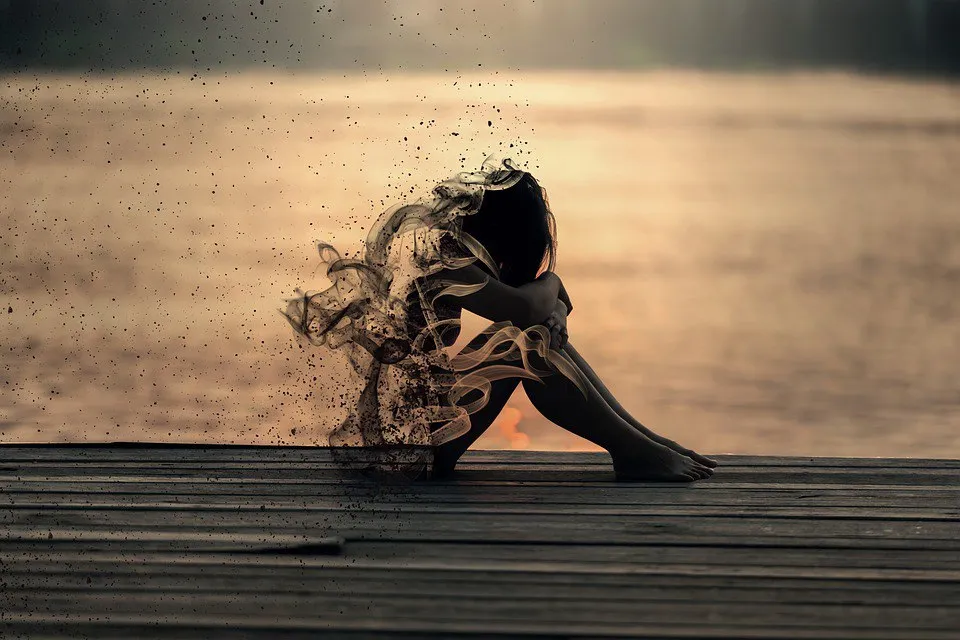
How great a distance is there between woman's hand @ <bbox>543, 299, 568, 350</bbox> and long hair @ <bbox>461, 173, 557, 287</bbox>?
0.38 feet

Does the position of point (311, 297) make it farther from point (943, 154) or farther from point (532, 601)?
point (943, 154)

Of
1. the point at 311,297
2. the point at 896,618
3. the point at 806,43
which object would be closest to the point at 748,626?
the point at 896,618

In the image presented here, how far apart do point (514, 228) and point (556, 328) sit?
0.28 m

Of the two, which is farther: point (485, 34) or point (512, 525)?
point (485, 34)

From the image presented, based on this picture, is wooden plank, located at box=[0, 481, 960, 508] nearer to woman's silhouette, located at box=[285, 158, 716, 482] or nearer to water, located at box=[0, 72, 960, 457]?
woman's silhouette, located at box=[285, 158, 716, 482]

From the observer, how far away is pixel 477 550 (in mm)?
2863

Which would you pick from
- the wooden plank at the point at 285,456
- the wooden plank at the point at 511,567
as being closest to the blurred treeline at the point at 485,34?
the wooden plank at the point at 285,456

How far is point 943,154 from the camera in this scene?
44.3 feet

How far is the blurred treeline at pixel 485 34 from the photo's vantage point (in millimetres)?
21344

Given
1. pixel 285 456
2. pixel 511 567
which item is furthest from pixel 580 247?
pixel 511 567

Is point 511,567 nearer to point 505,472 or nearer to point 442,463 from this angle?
point 442,463

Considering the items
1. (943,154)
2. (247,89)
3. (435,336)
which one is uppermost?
(435,336)

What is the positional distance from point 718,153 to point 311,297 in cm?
1137

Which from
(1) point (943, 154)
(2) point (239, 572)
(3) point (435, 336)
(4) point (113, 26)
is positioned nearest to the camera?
(2) point (239, 572)
